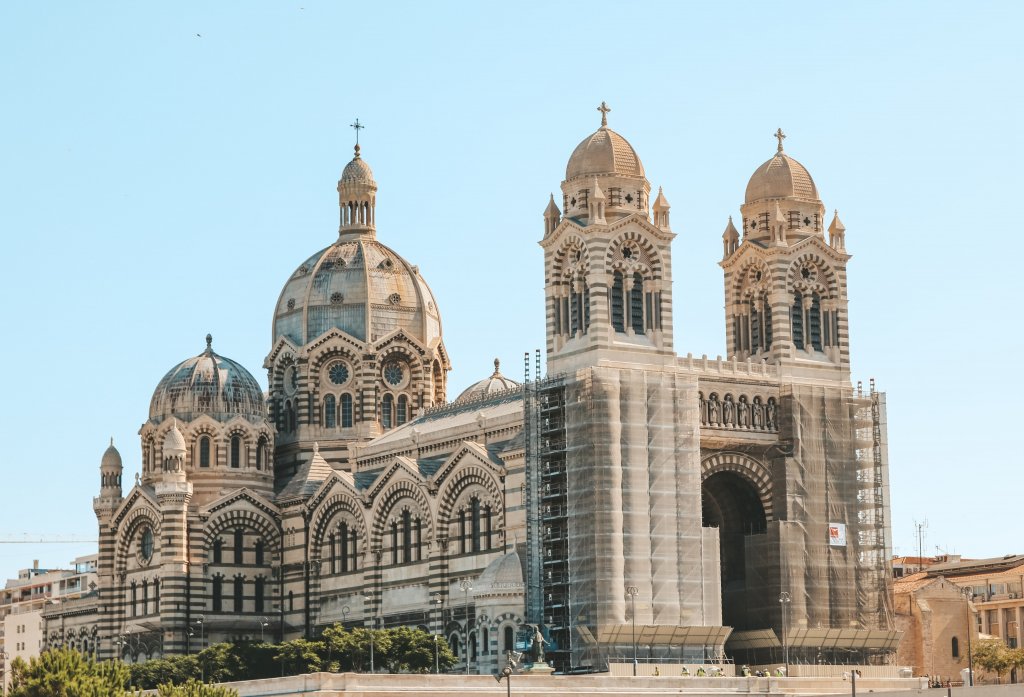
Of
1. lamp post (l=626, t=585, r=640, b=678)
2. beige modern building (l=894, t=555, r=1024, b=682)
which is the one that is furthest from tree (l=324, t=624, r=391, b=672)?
beige modern building (l=894, t=555, r=1024, b=682)

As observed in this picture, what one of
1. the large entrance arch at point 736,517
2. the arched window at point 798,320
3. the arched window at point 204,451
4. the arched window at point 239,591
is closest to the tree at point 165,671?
the arched window at point 239,591

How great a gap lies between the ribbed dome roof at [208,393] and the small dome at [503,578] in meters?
26.1

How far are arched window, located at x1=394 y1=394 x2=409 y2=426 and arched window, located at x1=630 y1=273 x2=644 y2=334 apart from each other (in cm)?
2775

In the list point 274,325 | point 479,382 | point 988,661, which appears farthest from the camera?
point 274,325

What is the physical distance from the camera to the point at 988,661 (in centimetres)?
9731

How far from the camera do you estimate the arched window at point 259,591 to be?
104 meters

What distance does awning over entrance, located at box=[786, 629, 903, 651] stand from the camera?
85.1 meters

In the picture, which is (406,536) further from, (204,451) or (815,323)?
(815,323)

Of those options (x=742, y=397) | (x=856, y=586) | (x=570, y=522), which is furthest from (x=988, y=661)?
(x=570, y=522)

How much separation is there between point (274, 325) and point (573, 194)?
32.6 metres

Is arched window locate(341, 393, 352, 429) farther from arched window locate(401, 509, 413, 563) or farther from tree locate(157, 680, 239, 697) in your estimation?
tree locate(157, 680, 239, 697)

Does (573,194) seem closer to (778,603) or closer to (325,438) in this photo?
(778,603)

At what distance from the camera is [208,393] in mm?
107125

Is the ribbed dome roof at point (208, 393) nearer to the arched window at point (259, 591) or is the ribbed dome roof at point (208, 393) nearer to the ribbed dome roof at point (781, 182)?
the arched window at point (259, 591)
